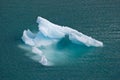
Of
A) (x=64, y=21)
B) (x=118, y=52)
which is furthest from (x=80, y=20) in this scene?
(x=118, y=52)

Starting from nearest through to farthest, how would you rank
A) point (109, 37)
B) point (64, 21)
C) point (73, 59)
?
point (73, 59), point (109, 37), point (64, 21)

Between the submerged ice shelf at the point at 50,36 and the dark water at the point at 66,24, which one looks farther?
the submerged ice shelf at the point at 50,36

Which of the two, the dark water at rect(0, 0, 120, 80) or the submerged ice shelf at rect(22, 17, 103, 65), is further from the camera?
the submerged ice shelf at rect(22, 17, 103, 65)

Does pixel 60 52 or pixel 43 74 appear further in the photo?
pixel 60 52

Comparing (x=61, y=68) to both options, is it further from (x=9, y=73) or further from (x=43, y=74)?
(x=9, y=73)
